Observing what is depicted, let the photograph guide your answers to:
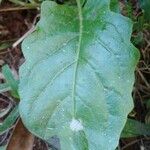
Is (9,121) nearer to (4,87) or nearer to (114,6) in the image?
(4,87)

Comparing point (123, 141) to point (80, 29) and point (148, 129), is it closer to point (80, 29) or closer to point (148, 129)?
point (148, 129)

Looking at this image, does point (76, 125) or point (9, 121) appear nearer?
point (76, 125)

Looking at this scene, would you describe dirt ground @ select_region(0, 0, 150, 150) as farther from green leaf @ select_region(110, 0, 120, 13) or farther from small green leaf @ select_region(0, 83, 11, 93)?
green leaf @ select_region(110, 0, 120, 13)

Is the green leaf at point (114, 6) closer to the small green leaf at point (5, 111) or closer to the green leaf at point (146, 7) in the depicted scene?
the green leaf at point (146, 7)

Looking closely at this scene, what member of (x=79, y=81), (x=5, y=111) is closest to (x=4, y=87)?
(x=5, y=111)

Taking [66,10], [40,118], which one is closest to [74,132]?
[40,118]

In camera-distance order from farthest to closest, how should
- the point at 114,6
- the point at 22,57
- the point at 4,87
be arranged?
the point at 22,57, the point at 4,87, the point at 114,6
